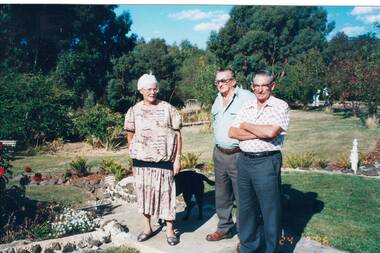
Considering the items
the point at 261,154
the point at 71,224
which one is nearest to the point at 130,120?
the point at 261,154

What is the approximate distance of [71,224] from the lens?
200 inches

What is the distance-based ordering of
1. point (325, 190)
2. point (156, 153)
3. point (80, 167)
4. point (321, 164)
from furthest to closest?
point (321, 164) < point (80, 167) < point (325, 190) < point (156, 153)

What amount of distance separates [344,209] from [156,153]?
3.74 meters

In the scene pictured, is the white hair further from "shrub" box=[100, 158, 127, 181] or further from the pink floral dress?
"shrub" box=[100, 158, 127, 181]

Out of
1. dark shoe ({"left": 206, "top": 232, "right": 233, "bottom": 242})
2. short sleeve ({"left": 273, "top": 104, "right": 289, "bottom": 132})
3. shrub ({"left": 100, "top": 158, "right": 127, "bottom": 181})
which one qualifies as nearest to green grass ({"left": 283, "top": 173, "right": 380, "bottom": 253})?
dark shoe ({"left": 206, "top": 232, "right": 233, "bottom": 242})

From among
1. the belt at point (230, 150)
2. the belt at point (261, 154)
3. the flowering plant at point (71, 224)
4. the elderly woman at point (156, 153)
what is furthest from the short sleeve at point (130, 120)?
the flowering plant at point (71, 224)

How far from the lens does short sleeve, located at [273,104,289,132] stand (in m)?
3.73

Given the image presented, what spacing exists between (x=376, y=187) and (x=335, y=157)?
13.2 ft

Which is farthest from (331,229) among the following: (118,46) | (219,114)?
(118,46)

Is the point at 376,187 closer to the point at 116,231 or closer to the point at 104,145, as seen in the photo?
the point at 116,231

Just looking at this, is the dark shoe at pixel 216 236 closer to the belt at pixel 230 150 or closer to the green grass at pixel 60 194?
the belt at pixel 230 150

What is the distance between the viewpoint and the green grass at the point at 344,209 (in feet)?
15.5

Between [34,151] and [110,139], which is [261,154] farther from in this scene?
[34,151]

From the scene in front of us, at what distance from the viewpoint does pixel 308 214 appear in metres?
5.81
